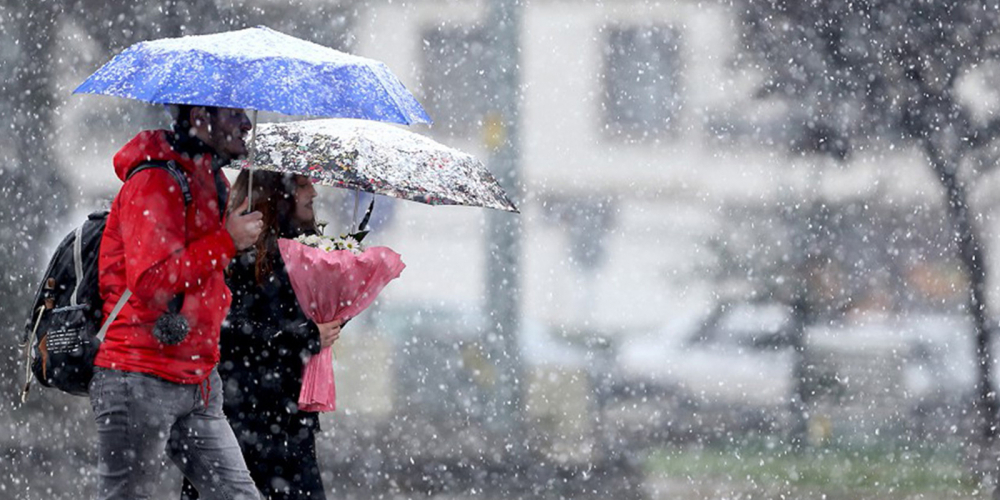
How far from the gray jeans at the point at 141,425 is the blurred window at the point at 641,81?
18.3 m

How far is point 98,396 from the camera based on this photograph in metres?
3.95

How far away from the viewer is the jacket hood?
3895 mm

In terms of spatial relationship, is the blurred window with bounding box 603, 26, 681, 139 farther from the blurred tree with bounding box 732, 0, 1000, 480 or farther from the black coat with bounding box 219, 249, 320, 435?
the black coat with bounding box 219, 249, 320, 435

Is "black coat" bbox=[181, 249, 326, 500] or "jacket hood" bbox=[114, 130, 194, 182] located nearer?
"jacket hood" bbox=[114, 130, 194, 182]

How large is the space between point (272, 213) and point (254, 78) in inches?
Answer: 34.1

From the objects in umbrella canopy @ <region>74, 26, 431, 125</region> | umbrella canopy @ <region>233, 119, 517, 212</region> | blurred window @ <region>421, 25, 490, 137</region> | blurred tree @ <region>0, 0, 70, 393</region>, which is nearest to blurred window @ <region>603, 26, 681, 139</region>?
blurred window @ <region>421, 25, 490, 137</region>

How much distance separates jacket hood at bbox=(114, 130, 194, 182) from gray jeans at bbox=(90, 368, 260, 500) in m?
0.53

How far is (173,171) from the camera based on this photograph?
12.7 feet

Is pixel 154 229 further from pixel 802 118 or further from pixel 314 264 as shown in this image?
pixel 802 118

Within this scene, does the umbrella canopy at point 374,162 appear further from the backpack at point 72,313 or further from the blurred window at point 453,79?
the blurred window at point 453,79

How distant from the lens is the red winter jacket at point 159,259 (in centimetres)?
381

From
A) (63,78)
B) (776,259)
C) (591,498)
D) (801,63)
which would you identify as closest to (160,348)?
(591,498)

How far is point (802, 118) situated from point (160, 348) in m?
8.66

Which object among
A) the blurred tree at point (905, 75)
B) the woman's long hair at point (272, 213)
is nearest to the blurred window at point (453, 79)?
the blurred tree at point (905, 75)
